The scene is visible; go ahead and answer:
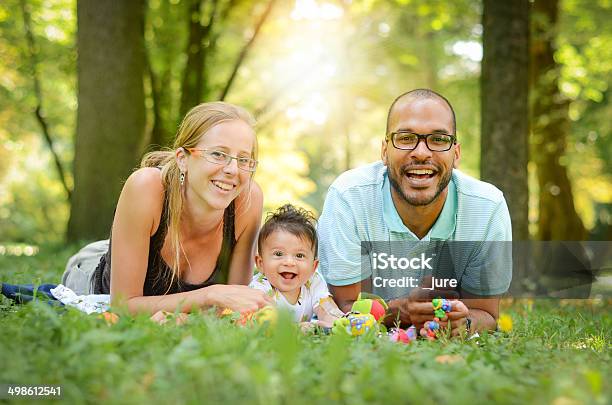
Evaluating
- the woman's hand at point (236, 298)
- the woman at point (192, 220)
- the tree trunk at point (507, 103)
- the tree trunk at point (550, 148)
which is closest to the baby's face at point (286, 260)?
the woman at point (192, 220)

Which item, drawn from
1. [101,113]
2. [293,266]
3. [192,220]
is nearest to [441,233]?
[293,266]

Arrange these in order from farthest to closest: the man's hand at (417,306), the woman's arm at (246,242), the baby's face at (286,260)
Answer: the woman's arm at (246,242), the baby's face at (286,260), the man's hand at (417,306)

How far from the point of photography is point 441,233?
168 inches

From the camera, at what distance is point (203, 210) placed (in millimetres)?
4148

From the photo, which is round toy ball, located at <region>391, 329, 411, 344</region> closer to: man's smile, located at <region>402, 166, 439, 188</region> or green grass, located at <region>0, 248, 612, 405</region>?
green grass, located at <region>0, 248, 612, 405</region>

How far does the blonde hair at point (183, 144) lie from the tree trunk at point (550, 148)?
8.00 metres

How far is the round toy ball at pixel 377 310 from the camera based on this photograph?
379cm

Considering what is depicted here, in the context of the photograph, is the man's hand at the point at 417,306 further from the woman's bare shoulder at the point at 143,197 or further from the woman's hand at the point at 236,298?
the woman's bare shoulder at the point at 143,197

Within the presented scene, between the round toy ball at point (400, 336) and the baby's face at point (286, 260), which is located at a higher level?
the baby's face at point (286, 260)

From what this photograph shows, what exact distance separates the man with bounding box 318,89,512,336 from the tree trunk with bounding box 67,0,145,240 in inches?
212

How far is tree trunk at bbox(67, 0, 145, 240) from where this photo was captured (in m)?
8.91

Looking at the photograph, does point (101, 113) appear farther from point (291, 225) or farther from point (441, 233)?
point (441, 233)

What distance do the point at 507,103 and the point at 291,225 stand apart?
3.91 metres

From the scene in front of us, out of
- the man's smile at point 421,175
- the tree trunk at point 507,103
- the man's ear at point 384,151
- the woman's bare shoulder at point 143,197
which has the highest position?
the tree trunk at point 507,103
